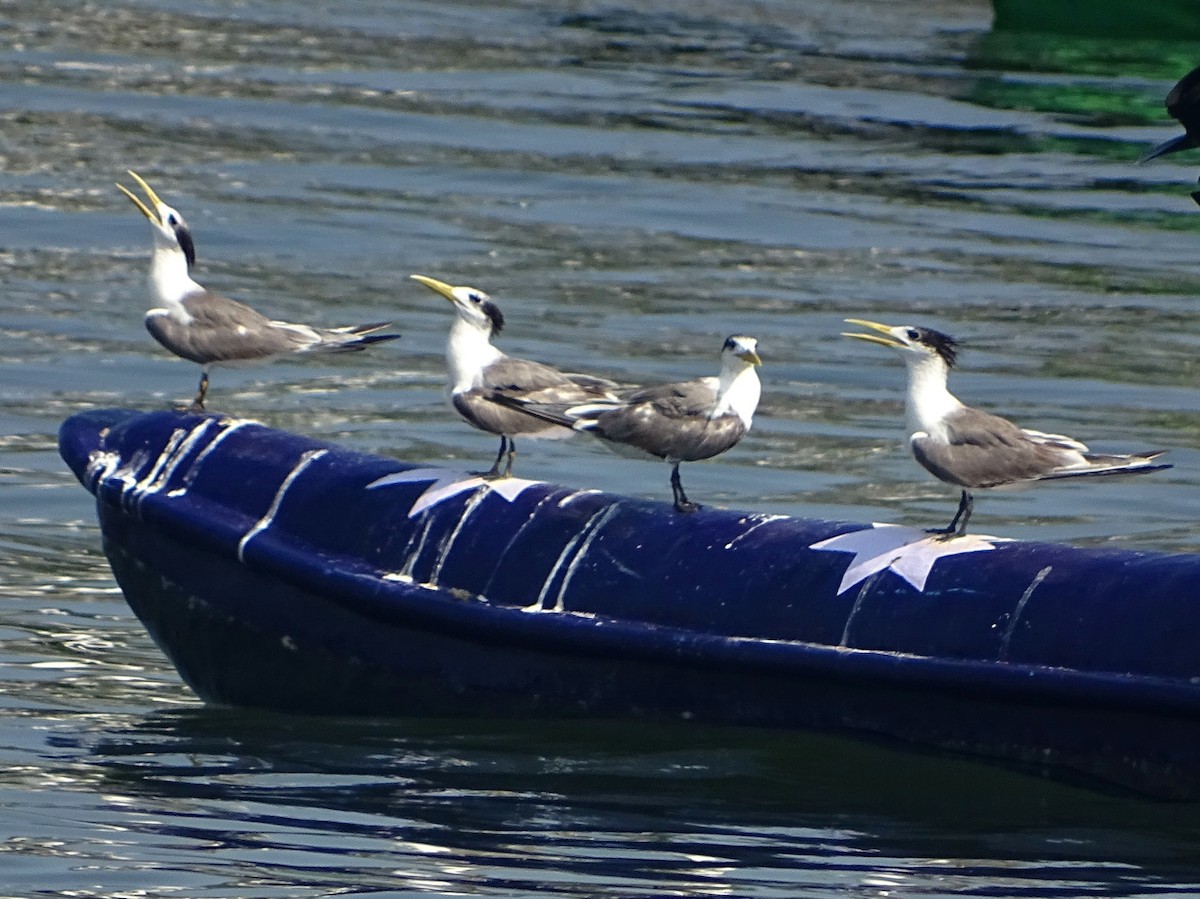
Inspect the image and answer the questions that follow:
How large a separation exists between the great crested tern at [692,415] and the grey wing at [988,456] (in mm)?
703

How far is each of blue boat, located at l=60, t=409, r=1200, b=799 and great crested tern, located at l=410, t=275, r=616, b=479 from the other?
0.20 meters

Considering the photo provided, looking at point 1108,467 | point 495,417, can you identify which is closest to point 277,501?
point 495,417

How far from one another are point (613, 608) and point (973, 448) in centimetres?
124

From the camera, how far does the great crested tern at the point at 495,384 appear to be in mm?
8297

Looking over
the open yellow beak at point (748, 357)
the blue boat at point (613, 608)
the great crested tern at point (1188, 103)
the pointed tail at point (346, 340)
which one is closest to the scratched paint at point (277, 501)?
the blue boat at point (613, 608)

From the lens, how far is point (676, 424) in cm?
789

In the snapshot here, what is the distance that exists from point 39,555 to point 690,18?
21255 mm

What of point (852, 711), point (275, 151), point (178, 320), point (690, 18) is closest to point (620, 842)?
point (852, 711)

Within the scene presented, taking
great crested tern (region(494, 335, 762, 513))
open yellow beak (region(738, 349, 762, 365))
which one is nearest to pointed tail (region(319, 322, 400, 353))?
great crested tern (region(494, 335, 762, 513))

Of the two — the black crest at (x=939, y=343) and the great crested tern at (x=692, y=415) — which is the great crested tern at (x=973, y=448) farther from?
the great crested tern at (x=692, y=415)

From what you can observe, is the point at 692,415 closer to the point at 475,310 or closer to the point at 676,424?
the point at 676,424

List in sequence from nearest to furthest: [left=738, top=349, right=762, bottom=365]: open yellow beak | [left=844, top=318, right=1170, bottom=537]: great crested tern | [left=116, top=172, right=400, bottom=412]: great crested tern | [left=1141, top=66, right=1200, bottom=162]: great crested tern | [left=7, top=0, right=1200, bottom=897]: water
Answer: [left=1141, top=66, right=1200, bottom=162]: great crested tern → [left=7, top=0, right=1200, bottom=897]: water → [left=844, top=318, right=1170, bottom=537]: great crested tern → [left=738, top=349, right=762, bottom=365]: open yellow beak → [left=116, top=172, right=400, bottom=412]: great crested tern

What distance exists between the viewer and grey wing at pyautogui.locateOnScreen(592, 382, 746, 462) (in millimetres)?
7898

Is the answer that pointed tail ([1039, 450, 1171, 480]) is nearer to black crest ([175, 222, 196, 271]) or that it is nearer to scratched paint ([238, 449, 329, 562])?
scratched paint ([238, 449, 329, 562])
